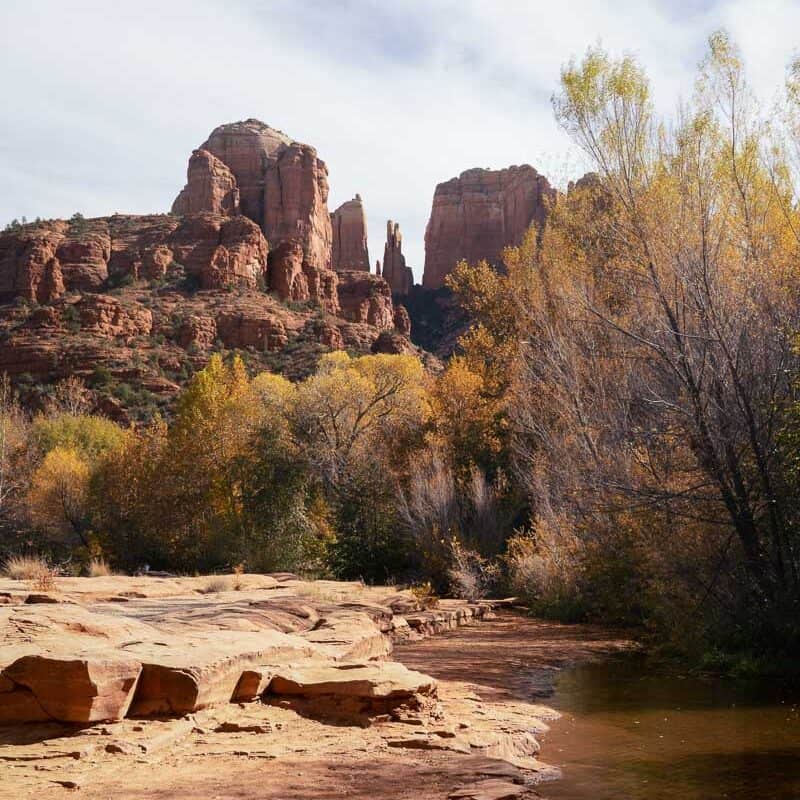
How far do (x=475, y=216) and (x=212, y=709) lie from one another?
94.0m

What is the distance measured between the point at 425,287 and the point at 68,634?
300 feet

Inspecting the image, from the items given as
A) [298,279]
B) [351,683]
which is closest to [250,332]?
[298,279]

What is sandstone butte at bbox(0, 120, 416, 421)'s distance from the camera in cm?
5653

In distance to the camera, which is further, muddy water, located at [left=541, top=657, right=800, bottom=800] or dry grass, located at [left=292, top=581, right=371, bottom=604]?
dry grass, located at [left=292, top=581, right=371, bottom=604]

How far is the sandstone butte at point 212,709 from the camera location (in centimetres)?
614

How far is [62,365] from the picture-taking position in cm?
5541

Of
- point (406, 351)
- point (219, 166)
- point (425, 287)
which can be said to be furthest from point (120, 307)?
point (425, 287)

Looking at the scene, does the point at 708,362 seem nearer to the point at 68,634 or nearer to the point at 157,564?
the point at 68,634

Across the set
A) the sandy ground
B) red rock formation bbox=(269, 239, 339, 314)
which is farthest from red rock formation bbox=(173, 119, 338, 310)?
the sandy ground

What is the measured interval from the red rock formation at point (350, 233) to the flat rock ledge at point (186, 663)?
91.5 meters

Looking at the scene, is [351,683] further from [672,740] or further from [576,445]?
[576,445]

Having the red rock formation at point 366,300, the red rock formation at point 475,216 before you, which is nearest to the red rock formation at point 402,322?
the red rock formation at point 366,300

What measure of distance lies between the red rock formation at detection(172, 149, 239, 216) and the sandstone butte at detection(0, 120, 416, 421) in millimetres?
129

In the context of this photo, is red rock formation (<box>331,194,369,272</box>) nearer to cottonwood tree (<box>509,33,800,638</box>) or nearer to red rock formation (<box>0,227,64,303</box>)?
red rock formation (<box>0,227,64,303</box>)
